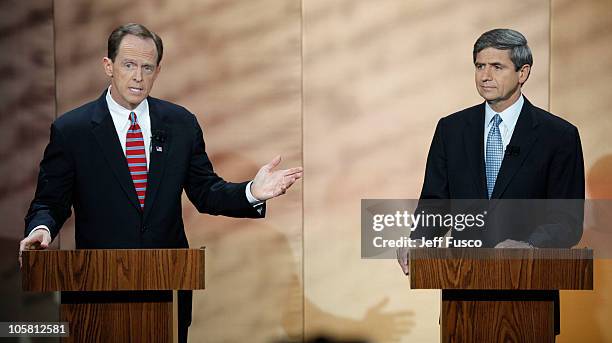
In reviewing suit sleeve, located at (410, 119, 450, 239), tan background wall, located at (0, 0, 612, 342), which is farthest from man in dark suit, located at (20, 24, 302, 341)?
tan background wall, located at (0, 0, 612, 342)

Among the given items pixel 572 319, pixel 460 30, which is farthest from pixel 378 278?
pixel 460 30

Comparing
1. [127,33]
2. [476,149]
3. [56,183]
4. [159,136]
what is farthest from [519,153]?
[56,183]

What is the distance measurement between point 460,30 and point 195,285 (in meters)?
2.50

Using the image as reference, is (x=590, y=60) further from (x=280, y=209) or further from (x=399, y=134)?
(x=280, y=209)

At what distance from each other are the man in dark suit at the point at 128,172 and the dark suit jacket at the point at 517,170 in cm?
64

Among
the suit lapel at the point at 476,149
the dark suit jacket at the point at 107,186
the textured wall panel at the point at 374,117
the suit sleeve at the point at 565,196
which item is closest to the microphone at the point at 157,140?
the dark suit jacket at the point at 107,186

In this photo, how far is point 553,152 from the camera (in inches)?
134

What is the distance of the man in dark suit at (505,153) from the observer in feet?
11.0

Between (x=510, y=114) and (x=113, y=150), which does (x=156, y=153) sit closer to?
(x=113, y=150)

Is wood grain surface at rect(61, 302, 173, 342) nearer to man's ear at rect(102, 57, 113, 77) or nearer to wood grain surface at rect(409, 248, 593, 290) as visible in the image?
wood grain surface at rect(409, 248, 593, 290)

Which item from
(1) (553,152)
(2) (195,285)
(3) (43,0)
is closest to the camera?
(2) (195,285)

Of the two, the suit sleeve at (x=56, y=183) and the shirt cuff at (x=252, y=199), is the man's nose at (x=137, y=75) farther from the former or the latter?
the shirt cuff at (x=252, y=199)

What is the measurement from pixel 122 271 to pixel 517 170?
61.9 inches

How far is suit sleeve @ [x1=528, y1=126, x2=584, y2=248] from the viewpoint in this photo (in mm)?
3121
